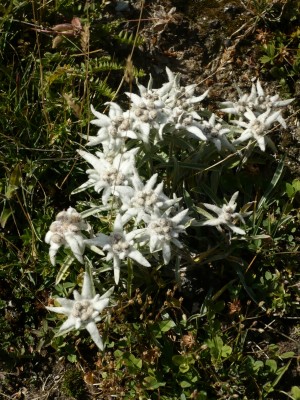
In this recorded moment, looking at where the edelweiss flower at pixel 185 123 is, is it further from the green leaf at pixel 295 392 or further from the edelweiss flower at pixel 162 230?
the green leaf at pixel 295 392

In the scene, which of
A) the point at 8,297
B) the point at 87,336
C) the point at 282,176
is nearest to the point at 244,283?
the point at 282,176

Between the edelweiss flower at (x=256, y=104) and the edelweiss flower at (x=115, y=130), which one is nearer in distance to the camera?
the edelweiss flower at (x=115, y=130)

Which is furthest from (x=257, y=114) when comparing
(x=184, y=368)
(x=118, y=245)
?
(x=184, y=368)

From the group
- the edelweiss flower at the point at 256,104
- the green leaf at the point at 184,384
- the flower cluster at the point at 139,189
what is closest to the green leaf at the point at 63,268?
the flower cluster at the point at 139,189

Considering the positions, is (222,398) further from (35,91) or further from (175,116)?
(35,91)

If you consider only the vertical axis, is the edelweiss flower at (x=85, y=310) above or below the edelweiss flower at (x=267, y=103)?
below

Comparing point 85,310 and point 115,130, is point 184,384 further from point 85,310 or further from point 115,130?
point 115,130

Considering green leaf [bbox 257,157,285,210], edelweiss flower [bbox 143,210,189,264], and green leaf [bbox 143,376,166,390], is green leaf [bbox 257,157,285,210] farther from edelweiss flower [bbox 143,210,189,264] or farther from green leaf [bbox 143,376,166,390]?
green leaf [bbox 143,376,166,390]
